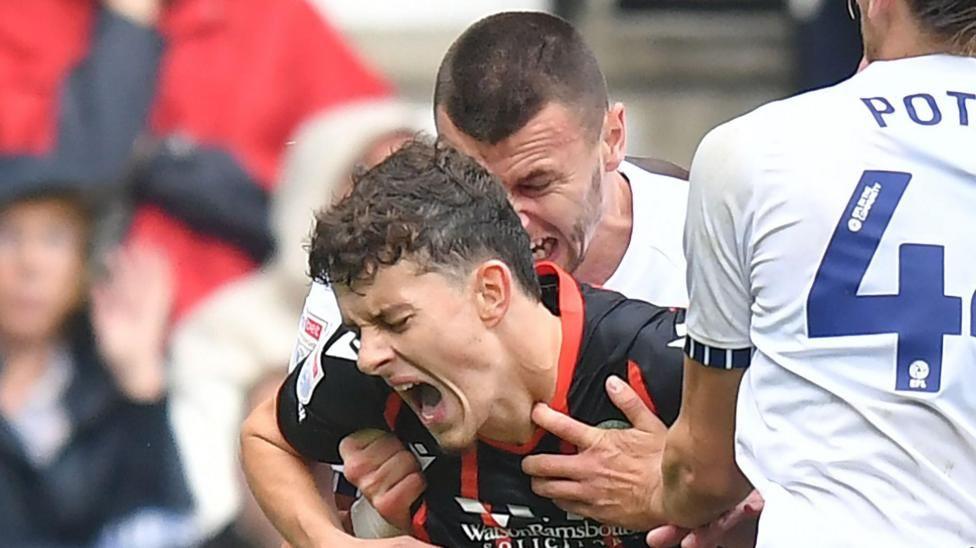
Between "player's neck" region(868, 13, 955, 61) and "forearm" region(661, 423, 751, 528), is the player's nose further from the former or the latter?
"player's neck" region(868, 13, 955, 61)

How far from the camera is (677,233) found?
3637 mm

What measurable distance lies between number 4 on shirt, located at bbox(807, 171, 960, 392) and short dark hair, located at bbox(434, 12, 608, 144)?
1.01 meters

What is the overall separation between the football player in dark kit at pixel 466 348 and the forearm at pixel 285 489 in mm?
105

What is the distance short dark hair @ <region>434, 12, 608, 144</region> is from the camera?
133 inches

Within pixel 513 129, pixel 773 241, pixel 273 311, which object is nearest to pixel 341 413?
pixel 513 129

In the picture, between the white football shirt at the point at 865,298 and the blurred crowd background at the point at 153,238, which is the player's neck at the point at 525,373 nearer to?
the white football shirt at the point at 865,298

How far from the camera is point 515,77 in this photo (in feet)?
11.2

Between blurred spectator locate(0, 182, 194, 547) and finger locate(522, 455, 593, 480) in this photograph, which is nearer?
finger locate(522, 455, 593, 480)

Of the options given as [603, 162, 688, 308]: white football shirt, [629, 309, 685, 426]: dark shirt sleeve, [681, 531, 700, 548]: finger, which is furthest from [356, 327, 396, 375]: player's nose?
[603, 162, 688, 308]: white football shirt

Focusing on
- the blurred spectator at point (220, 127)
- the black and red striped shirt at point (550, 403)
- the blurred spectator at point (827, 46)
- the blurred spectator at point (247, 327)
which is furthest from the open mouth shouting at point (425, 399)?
the blurred spectator at point (827, 46)

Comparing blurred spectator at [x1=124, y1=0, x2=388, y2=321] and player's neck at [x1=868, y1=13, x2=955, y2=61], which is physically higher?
player's neck at [x1=868, y1=13, x2=955, y2=61]

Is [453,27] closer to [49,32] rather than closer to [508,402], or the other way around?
[49,32]

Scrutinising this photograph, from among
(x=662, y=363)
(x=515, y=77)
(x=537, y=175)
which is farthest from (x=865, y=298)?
(x=515, y=77)

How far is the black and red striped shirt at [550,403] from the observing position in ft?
9.59
